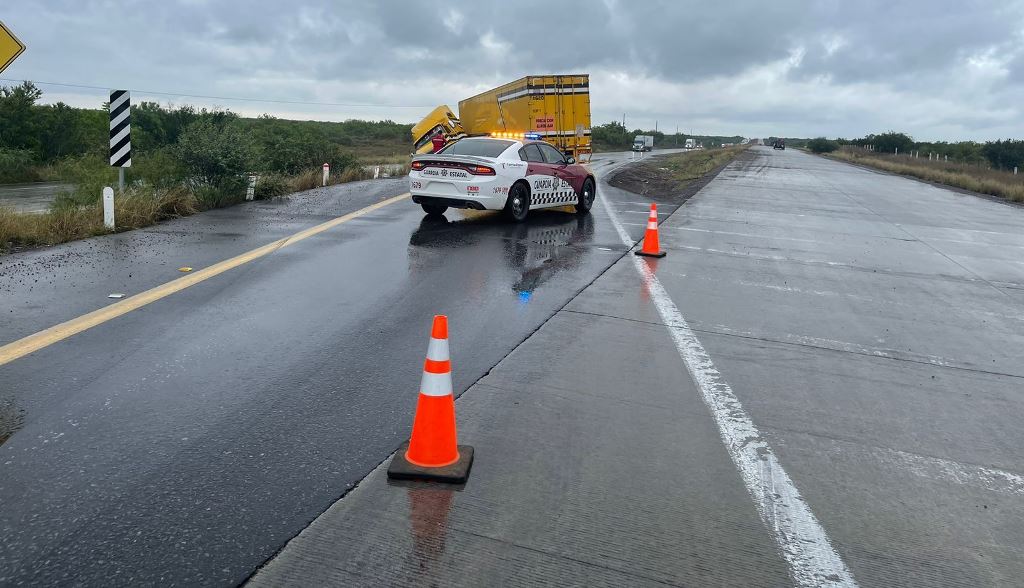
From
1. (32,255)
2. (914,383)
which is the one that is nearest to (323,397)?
(914,383)

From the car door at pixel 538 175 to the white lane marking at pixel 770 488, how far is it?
25.9 feet

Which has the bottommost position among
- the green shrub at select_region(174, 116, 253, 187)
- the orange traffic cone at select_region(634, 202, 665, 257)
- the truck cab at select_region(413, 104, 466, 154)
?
the orange traffic cone at select_region(634, 202, 665, 257)

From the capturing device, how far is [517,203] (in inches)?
532

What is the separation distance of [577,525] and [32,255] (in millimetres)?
8542

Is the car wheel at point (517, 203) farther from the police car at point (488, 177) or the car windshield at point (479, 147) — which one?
the car windshield at point (479, 147)

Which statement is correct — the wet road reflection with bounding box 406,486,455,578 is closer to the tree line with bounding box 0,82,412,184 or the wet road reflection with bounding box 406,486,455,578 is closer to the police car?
the police car

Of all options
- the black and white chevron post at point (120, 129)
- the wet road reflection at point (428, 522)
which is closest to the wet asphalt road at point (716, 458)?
A: the wet road reflection at point (428, 522)

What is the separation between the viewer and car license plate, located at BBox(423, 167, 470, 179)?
42.1 ft

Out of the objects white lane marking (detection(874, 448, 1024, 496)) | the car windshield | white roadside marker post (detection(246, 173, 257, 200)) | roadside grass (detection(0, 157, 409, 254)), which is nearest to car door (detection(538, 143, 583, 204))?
the car windshield

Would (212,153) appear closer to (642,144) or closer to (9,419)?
(9,419)

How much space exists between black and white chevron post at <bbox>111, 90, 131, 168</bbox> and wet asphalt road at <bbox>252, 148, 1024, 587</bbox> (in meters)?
8.43

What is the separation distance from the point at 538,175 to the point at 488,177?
1.57m

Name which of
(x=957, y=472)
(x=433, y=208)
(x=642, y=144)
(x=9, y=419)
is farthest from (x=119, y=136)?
(x=642, y=144)

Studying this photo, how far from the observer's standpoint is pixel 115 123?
12336mm
